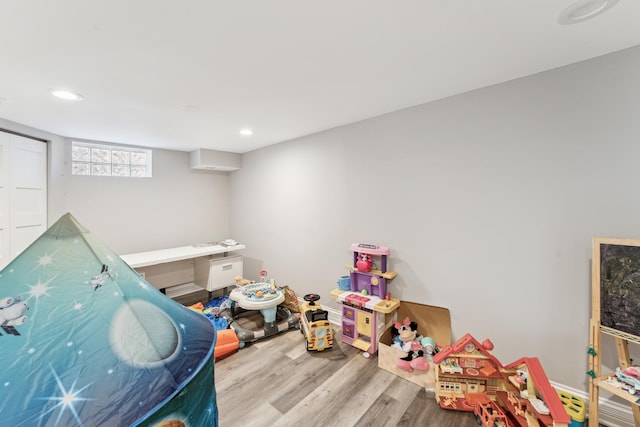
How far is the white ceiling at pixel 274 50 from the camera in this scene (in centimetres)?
118

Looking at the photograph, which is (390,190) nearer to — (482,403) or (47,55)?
(482,403)

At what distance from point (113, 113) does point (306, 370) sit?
9.58 ft

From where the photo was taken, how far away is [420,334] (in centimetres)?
237

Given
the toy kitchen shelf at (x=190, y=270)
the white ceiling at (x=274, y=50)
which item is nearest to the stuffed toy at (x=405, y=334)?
the white ceiling at (x=274, y=50)

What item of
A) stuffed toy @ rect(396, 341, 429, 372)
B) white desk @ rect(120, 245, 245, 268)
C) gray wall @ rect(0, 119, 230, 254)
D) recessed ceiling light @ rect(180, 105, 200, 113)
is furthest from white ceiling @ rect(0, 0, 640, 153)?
stuffed toy @ rect(396, 341, 429, 372)

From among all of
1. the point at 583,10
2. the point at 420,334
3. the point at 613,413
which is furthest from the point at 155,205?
the point at 613,413

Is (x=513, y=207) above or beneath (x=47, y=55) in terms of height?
beneath

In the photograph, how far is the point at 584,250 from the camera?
167 centimetres

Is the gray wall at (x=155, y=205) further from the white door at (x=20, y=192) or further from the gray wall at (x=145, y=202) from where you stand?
the white door at (x=20, y=192)

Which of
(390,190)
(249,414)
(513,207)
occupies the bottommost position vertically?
(249,414)

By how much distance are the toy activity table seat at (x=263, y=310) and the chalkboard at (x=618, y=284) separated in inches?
100

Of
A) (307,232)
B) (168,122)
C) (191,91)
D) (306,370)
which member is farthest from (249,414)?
(168,122)

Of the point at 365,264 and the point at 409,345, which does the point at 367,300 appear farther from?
the point at 409,345

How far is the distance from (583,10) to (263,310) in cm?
318
